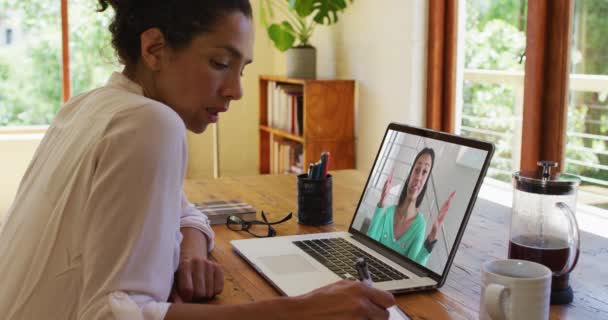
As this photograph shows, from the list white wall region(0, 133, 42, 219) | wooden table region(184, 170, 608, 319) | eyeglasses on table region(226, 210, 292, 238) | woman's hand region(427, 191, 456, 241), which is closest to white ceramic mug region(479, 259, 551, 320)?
wooden table region(184, 170, 608, 319)

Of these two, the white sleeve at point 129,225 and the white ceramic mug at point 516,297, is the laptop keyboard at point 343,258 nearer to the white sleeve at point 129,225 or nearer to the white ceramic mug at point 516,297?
the white ceramic mug at point 516,297

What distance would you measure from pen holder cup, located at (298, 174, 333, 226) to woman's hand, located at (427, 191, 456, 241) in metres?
0.42

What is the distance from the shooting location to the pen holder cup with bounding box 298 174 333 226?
1.58 metres

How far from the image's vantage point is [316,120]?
147 inches

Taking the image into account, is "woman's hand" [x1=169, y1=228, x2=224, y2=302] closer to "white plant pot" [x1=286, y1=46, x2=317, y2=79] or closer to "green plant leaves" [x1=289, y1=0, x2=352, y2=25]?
"green plant leaves" [x1=289, y1=0, x2=352, y2=25]

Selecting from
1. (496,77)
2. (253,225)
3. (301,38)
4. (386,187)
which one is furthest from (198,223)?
(301,38)

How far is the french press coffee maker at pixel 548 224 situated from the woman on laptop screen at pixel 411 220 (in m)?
0.12

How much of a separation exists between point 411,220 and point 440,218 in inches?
3.4

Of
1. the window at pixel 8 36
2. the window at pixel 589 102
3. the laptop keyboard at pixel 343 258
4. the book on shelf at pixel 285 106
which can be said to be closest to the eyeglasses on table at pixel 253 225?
the laptop keyboard at pixel 343 258

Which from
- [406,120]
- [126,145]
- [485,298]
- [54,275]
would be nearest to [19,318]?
[54,275]

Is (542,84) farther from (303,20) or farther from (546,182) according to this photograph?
(303,20)

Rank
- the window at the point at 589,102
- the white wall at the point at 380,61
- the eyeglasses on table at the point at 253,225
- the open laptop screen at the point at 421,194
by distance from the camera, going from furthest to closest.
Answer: the white wall at the point at 380,61 < the window at the point at 589,102 < the eyeglasses on table at the point at 253,225 < the open laptop screen at the point at 421,194

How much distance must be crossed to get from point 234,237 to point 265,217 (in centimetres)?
14

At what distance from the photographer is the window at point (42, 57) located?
14.9 feet
